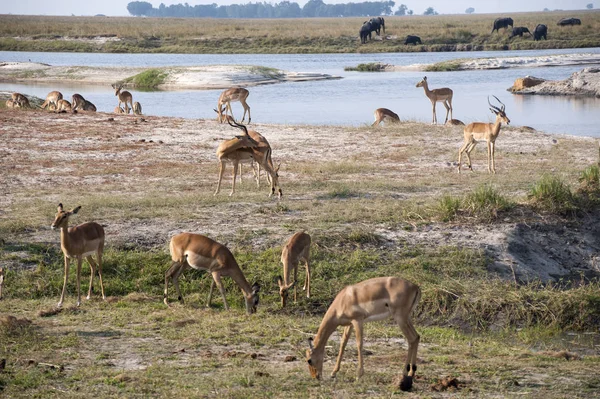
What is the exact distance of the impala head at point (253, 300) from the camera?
8.13 meters

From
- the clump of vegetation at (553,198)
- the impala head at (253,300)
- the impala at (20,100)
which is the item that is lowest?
the impala head at (253,300)

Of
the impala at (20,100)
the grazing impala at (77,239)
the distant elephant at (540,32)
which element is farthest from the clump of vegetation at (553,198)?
the distant elephant at (540,32)

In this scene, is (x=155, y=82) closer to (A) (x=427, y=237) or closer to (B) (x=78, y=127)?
(B) (x=78, y=127)

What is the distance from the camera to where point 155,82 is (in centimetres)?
3584

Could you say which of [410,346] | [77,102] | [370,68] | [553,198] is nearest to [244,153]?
[553,198]

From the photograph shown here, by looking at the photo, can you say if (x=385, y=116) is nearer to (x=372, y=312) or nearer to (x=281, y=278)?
(x=281, y=278)

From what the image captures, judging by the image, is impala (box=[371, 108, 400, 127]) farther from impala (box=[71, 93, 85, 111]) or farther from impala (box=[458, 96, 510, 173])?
impala (box=[71, 93, 85, 111])

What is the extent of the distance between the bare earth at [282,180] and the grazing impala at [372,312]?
3.75m

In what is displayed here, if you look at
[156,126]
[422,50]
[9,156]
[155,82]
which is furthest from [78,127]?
[422,50]

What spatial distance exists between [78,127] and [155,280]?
10701 millimetres

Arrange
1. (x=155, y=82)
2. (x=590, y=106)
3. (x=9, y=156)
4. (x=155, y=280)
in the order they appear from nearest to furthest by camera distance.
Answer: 1. (x=155, y=280)
2. (x=9, y=156)
3. (x=590, y=106)
4. (x=155, y=82)

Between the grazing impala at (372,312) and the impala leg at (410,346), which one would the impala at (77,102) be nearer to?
the grazing impala at (372,312)

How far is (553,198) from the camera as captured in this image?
1126cm

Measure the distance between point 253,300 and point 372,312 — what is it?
7.08 feet
